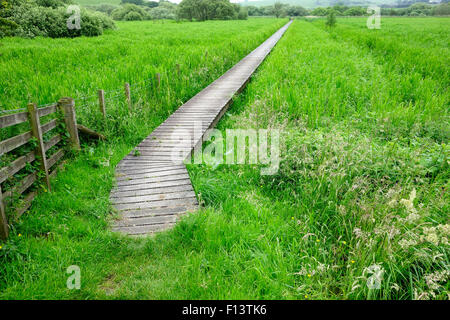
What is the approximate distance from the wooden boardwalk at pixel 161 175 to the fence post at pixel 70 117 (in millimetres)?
891

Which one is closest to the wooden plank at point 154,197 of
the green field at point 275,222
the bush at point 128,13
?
the green field at point 275,222

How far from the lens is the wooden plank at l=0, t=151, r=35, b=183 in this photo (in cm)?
333

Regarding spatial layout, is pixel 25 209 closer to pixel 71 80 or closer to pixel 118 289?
pixel 118 289

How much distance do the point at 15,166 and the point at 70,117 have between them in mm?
1698

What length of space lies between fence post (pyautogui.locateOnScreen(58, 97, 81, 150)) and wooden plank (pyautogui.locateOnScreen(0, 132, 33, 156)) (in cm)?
114

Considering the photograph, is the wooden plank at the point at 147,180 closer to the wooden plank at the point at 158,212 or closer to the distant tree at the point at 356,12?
the wooden plank at the point at 158,212

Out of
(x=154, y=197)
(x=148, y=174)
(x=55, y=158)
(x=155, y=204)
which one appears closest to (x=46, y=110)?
(x=55, y=158)

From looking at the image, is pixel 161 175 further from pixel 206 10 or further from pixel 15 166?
Result: pixel 206 10

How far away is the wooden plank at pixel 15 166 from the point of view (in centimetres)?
333

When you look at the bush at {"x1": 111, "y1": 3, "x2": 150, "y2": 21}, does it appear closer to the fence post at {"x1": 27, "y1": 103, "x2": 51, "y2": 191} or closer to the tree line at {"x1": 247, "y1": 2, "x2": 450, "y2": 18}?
the tree line at {"x1": 247, "y1": 2, "x2": 450, "y2": 18}

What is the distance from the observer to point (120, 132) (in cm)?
645
